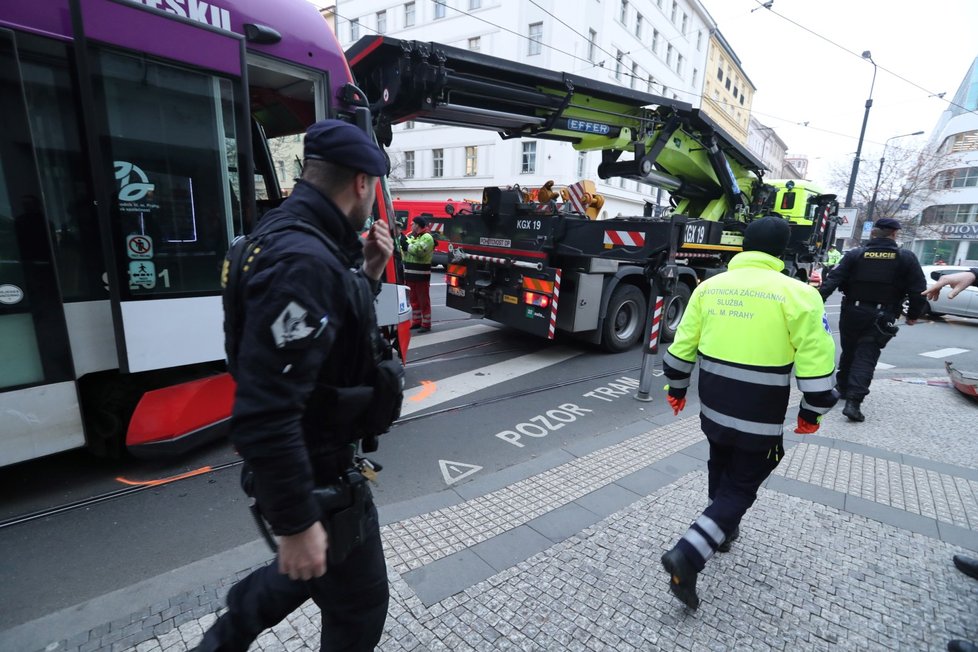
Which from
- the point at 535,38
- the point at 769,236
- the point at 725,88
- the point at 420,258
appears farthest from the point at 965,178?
the point at 769,236

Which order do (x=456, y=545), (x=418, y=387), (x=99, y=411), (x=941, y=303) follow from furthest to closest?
(x=941, y=303)
(x=418, y=387)
(x=99, y=411)
(x=456, y=545)

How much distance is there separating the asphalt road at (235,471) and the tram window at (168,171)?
1364 millimetres

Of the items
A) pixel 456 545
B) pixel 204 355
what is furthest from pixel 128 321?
pixel 456 545

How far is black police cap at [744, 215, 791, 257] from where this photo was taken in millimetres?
2363

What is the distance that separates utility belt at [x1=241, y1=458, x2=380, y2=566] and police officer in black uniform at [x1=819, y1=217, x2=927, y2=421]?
525 cm

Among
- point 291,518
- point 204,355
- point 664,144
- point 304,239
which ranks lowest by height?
point 204,355

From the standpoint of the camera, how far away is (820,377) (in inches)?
86.7

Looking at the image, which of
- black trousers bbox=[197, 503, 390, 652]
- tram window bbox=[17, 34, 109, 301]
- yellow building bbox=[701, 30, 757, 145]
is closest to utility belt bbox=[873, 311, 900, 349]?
black trousers bbox=[197, 503, 390, 652]

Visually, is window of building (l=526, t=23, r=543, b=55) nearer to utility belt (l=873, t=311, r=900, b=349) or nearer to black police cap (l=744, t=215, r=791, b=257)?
utility belt (l=873, t=311, r=900, b=349)

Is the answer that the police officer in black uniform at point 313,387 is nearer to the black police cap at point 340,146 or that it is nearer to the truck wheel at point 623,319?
the black police cap at point 340,146

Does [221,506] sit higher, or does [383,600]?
[383,600]

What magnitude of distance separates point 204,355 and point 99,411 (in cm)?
78

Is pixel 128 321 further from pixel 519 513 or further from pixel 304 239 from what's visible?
pixel 519 513

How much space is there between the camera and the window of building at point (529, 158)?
2756 centimetres
